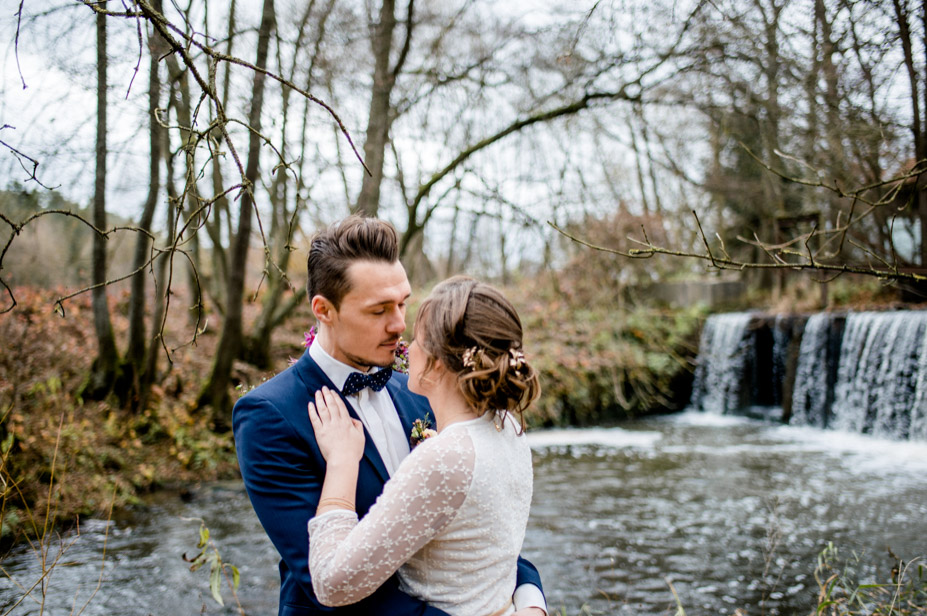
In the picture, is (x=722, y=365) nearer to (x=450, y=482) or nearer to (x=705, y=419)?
(x=705, y=419)

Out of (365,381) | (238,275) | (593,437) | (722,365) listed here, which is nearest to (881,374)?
(722,365)

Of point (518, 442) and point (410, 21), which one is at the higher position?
point (410, 21)

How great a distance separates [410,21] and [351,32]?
0.85m

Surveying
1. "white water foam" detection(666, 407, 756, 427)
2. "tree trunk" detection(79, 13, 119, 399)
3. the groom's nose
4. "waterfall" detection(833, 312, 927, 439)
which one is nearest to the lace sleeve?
the groom's nose

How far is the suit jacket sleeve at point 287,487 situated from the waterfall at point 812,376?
11.6 meters

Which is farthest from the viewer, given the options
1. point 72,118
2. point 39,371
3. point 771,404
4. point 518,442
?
point 771,404

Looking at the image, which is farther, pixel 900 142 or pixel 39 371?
pixel 39 371

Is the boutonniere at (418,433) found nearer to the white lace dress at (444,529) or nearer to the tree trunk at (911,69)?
the white lace dress at (444,529)

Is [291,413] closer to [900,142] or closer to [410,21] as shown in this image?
[900,142]

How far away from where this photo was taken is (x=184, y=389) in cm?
902

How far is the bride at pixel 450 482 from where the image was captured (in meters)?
1.63

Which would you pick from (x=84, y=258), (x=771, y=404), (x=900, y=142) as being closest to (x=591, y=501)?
(x=900, y=142)

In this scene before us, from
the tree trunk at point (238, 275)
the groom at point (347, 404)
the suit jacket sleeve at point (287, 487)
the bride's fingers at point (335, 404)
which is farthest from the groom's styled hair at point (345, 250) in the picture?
the tree trunk at point (238, 275)

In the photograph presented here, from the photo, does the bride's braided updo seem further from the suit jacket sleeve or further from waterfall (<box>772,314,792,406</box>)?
waterfall (<box>772,314,792,406</box>)
